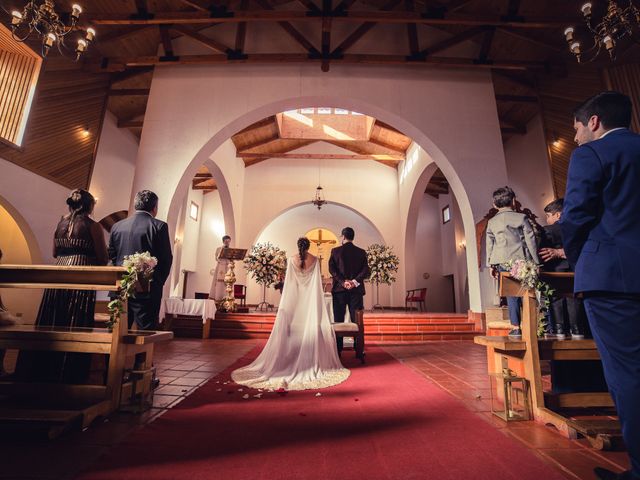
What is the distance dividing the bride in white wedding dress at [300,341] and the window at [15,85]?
5.92 m

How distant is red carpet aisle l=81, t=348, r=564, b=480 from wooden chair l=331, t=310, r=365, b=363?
53.8 inches

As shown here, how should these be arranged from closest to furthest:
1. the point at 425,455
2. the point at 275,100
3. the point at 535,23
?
the point at 425,455
the point at 535,23
the point at 275,100

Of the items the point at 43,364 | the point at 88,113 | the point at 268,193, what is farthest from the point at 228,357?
the point at 268,193

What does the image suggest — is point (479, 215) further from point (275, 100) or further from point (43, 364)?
point (43, 364)

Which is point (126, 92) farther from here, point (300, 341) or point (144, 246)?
point (300, 341)

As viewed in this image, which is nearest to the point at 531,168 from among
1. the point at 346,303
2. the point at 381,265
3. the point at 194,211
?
the point at 381,265

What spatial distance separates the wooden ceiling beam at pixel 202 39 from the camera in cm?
675

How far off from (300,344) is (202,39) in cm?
630

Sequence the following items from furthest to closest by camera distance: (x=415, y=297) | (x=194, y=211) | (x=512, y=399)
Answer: (x=194, y=211) → (x=415, y=297) → (x=512, y=399)

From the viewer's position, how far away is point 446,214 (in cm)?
1410

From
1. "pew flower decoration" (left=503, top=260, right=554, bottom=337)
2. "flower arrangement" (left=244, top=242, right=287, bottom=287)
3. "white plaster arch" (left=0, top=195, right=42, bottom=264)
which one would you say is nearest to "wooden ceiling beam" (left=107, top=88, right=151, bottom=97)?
"white plaster arch" (left=0, top=195, right=42, bottom=264)

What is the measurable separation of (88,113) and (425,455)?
9.12 metres

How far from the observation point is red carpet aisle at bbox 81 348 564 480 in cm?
149

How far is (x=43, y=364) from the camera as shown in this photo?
2.61 m
